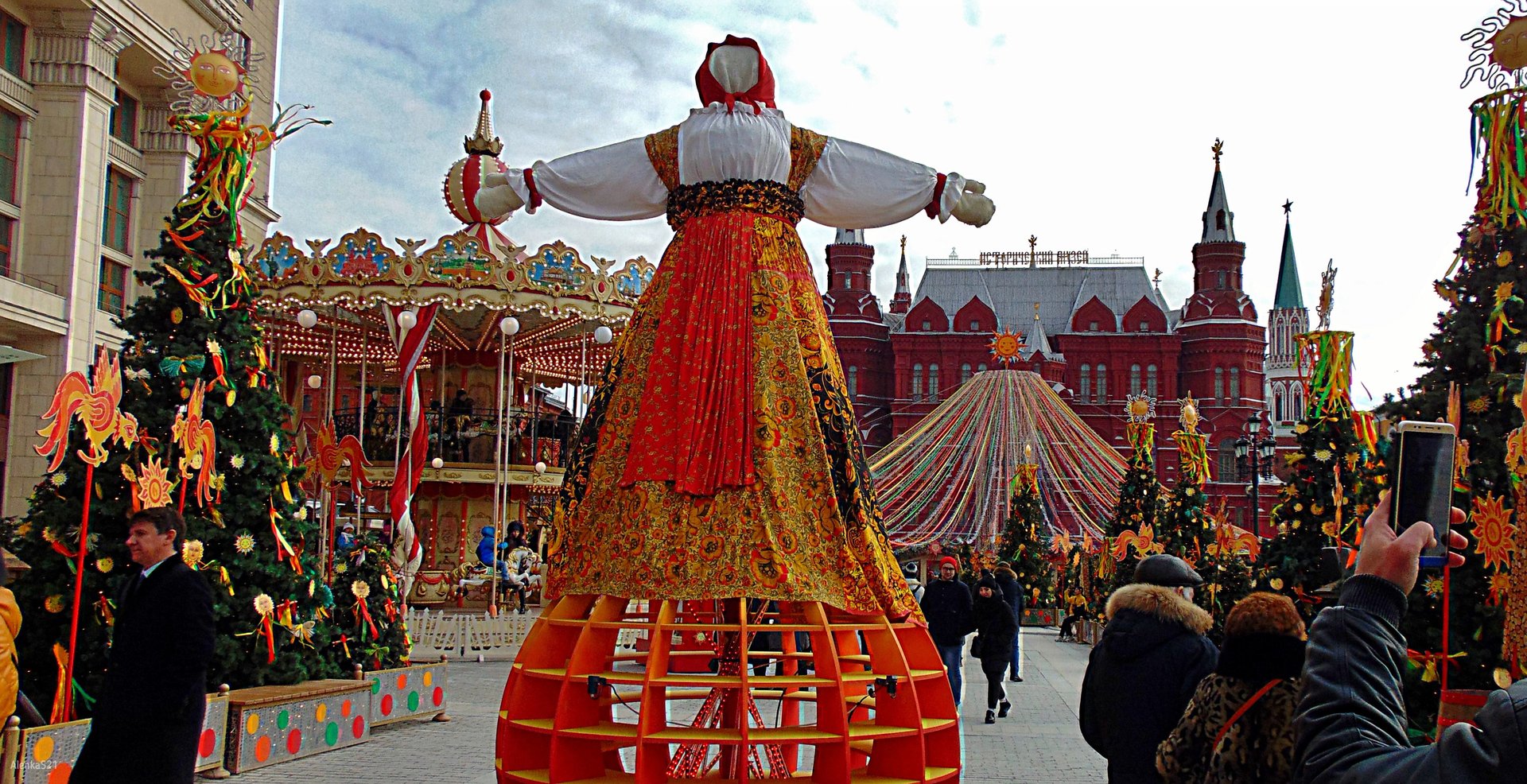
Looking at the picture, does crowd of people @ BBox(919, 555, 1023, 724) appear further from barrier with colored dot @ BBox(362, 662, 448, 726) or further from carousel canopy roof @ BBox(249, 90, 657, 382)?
carousel canopy roof @ BBox(249, 90, 657, 382)

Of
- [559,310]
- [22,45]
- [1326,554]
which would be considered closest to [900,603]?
[1326,554]

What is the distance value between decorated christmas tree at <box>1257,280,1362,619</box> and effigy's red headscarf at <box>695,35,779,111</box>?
728 cm

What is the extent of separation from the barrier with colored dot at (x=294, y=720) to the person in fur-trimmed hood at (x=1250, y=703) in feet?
→ 18.8

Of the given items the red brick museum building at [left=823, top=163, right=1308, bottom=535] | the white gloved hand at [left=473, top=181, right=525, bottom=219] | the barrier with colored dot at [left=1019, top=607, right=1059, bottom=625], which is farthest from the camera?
the red brick museum building at [left=823, top=163, right=1308, bottom=535]

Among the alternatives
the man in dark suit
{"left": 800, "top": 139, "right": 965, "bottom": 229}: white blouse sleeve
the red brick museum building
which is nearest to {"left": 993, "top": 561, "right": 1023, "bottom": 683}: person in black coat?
{"left": 800, "top": 139, "right": 965, "bottom": 229}: white blouse sleeve

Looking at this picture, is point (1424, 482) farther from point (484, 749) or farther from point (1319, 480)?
point (1319, 480)

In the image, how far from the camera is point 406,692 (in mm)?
9602

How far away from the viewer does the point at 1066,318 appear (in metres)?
62.8

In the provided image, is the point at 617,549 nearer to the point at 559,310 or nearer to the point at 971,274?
the point at 559,310

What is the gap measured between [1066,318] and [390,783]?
58.9 m

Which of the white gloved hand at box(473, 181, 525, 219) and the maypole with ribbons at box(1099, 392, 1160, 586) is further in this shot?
the maypole with ribbons at box(1099, 392, 1160, 586)

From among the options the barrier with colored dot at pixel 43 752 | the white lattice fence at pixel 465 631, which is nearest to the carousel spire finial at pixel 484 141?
the white lattice fence at pixel 465 631

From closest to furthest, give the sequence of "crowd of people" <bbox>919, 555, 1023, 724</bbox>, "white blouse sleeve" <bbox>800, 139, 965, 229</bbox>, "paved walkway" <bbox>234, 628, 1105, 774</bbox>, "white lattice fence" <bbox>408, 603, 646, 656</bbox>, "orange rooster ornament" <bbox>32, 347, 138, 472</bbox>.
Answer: "white blouse sleeve" <bbox>800, 139, 965, 229</bbox>, "orange rooster ornament" <bbox>32, 347, 138, 472</bbox>, "paved walkway" <bbox>234, 628, 1105, 774</bbox>, "crowd of people" <bbox>919, 555, 1023, 724</bbox>, "white lattice fence" <bbox>408, 603, 646, 656</bbox>

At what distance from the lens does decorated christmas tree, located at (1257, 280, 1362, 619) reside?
10062 mm
